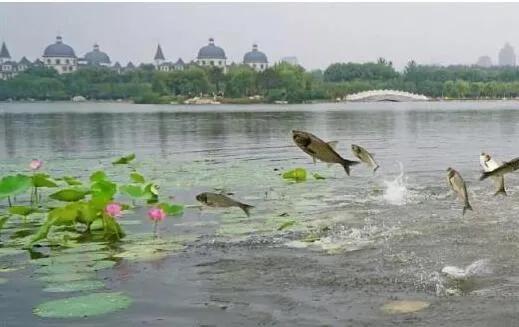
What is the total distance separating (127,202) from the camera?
1071 centimetres

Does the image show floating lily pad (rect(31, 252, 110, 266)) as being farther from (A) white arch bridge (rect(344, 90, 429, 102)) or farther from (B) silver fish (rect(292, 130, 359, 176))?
(A) white arch bridge (rect(344, 90, 429, 102))

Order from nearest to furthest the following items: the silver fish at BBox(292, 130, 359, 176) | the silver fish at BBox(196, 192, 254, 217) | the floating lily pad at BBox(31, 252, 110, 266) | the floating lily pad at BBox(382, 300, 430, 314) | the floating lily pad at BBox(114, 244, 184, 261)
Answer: the floating lily pad at BBox(382, 300, 430, 314) < the silver fish at BBox(292, 130, 359, 176) < the floating lily pad at BBox(31, 252, 110, 266) < the floating lily pad at BBox(114, 244, 184, 261) < the silver fish at BBox(196, 192, 254, 217)

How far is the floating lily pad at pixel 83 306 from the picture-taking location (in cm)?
517

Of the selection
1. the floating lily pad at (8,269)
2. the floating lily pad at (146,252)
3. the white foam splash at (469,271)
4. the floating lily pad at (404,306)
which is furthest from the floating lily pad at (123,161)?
the floating lily pad at (404,306)

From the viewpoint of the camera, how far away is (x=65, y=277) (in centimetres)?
618

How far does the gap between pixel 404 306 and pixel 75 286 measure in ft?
9.44

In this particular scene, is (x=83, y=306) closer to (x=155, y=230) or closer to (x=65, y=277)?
(x=65, y=277)

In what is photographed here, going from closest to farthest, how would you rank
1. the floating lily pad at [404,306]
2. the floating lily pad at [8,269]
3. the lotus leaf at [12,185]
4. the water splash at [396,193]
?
the floating lily pad at [404,306] < the floating lily pad at [8,269] < the lotus leaf at [12,185] < the water splash at [396,193]

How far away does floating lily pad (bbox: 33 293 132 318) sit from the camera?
203 inches

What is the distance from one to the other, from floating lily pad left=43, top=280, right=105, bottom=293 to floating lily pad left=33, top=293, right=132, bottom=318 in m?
0.24

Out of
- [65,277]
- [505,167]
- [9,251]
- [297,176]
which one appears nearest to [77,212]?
[9,251]

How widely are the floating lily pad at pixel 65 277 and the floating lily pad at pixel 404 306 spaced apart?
2812mm

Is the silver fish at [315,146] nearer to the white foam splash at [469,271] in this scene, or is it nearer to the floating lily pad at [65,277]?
the white foam splash at [469,271]

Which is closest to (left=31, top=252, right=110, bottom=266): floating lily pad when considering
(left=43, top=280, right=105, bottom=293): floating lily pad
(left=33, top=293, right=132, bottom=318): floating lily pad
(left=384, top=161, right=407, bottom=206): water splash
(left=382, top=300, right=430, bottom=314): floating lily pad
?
(left=43, top=280, right=105, bottom=293): floating lily pad
